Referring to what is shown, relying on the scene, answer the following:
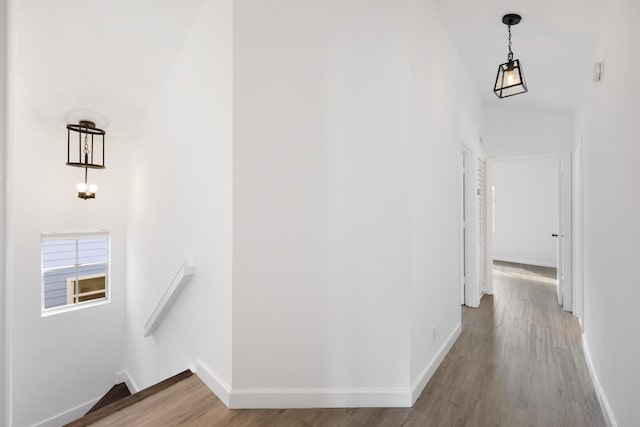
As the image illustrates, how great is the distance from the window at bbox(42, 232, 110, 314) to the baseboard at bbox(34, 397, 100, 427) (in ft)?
4.44

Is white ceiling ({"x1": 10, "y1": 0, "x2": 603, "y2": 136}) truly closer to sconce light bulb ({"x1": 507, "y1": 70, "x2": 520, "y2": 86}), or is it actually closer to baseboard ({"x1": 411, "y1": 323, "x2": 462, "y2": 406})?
sconce light bulb ({"x1": 507, "y1": 70, "x2": 520, "y2": 86})

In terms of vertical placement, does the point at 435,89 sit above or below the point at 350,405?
above

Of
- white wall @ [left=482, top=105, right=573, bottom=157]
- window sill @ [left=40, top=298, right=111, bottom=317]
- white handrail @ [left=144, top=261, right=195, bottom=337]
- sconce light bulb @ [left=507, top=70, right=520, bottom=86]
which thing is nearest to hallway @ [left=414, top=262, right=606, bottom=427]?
white handrail @ [left=144, top=261, right=195, bottom=337]

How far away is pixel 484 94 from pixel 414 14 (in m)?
2.75

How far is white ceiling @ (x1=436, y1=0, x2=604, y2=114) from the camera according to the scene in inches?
85.7

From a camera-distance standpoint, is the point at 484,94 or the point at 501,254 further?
the point at 501,254

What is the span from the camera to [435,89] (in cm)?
245

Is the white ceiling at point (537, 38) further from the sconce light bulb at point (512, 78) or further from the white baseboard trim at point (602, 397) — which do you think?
the white baseboard trim at point (602, 397)

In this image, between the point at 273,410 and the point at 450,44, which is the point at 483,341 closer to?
the point at 273,410

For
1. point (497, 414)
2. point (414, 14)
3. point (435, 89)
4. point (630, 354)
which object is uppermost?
point (414, 14)

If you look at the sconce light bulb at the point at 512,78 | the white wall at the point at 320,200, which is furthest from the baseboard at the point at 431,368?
the sconce light bulb at the point at 512,78

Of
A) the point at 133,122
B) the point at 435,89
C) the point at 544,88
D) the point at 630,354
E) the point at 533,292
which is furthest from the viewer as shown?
the point at 533,292

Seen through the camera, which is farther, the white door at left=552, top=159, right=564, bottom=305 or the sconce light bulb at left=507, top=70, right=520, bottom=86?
the white door at left=552, top=159, right=564, bottom=305

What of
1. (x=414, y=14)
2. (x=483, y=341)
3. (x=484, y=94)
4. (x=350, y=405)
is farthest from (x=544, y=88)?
(x=350, y=405)
